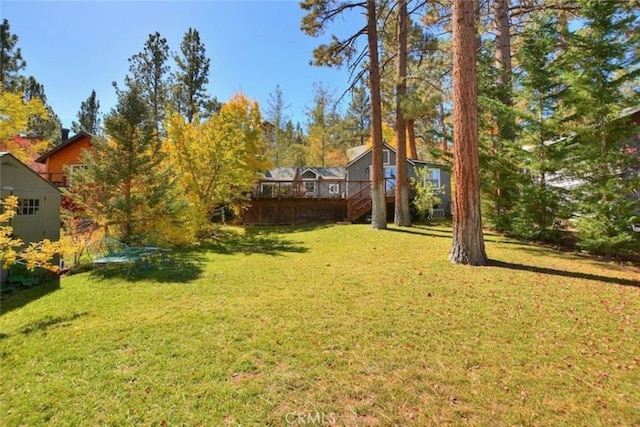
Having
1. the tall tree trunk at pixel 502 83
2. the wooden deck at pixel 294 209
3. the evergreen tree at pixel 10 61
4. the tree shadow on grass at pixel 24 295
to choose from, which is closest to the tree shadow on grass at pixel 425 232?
the tall tree trunk at pixel 502 83

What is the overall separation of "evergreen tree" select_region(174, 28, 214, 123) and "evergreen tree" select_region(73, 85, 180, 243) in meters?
13.7

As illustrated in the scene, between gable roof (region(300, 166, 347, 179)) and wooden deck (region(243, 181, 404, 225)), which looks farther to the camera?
gable roof (region(300, 166, 347, 179))

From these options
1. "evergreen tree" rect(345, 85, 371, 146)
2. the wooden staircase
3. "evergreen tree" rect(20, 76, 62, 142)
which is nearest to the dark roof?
"evergreen tree" rect(20, 76, 62, 142)

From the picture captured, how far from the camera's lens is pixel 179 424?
2.43 m

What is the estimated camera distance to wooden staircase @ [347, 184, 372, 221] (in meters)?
16.6

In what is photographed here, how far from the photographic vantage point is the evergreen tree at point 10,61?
16766 millimetres

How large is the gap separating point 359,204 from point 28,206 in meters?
13.2

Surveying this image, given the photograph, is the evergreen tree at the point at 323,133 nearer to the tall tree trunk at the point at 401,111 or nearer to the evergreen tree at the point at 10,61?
the tall tree trunk at the point at 401,111

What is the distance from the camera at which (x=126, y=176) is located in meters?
9.69

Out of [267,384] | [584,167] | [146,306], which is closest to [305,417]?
[267,384]

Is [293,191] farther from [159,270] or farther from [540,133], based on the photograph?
[540,133]

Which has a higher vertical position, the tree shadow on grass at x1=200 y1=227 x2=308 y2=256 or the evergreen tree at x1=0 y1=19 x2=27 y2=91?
the evergreen tree at x1=0 y1=19 x2=27 y2=91

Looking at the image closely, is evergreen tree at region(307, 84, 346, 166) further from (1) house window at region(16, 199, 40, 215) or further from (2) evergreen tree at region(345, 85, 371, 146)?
(1) house window at region(16, 199, 40, 215)

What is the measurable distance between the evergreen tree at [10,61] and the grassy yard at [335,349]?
18.0 m
